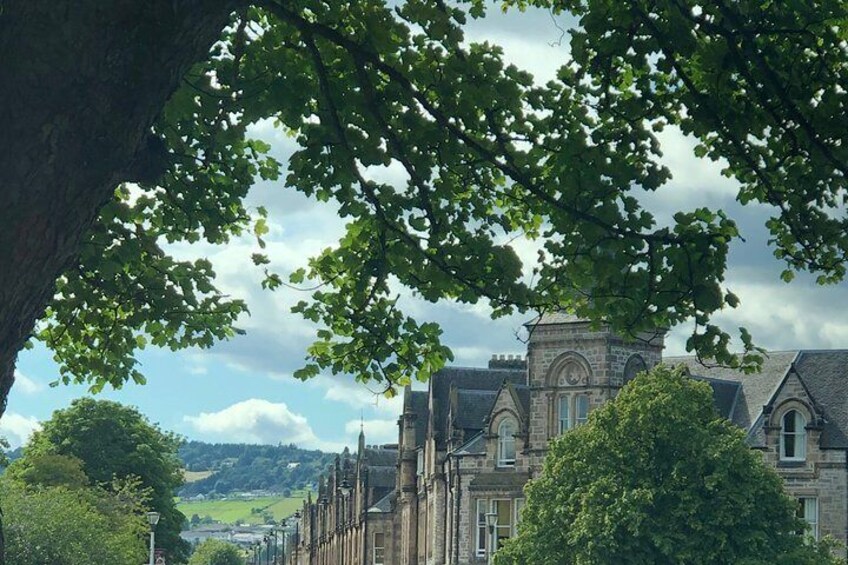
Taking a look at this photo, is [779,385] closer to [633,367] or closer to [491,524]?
[633,367]

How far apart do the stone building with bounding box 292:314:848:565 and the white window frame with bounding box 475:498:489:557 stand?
0.05 meters

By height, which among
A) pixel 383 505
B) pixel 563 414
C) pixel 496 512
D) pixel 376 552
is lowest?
pixel 376 552

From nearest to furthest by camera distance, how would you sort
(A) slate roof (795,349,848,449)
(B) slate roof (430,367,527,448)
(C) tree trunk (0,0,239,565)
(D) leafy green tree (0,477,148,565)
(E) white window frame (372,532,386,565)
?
(C) tree trunk (0,0,239,565) < (D) leafy green tree (0,477,148,565) < (A) slate roof (795,349,848,449) < (B) slate roof (430,367,527,448) < (E) white window frame (372,532,386,565)

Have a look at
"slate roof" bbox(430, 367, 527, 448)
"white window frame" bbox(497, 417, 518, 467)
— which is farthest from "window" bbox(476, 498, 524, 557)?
"slate roof" bbox(430, 367, 527, 448)

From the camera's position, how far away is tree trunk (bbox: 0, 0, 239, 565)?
846 centimetres

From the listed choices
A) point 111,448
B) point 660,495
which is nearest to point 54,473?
point 111,448

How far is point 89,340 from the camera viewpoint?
14.8 m

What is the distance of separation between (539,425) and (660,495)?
19.2 m

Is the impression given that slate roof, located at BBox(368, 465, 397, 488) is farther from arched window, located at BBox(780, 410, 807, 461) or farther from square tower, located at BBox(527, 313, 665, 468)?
arched window, located at BBox(780, 410, 807, 461)

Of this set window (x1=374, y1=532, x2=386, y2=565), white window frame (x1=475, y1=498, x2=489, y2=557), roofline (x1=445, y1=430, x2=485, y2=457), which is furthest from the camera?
window (x1=374, y1=532, x2=386, y2=565)

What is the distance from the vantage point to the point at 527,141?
1276 cm

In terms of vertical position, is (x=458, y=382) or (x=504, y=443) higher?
(x=458, y=382)

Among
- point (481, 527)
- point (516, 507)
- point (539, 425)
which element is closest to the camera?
point (539, 425)

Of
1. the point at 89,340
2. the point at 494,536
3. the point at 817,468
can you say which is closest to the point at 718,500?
the point at 817,468
